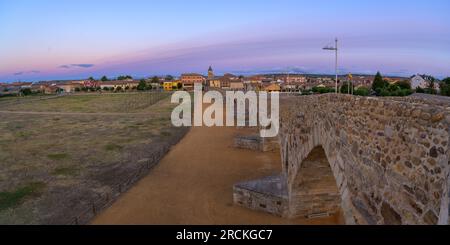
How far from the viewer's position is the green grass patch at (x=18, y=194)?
54.1ft

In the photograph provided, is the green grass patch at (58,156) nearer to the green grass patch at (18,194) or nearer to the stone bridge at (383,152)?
the green grass patch at (18,194)

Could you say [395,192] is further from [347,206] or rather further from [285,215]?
[285,215]

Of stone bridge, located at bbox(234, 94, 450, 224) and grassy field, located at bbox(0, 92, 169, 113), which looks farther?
grassy field, located at bbox(0, 92, 169, 113)

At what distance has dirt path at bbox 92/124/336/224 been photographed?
1424 cm

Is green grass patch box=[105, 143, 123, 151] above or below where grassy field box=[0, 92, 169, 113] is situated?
below

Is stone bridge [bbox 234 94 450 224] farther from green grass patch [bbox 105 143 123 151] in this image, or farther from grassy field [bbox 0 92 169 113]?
grassy field [bbox 0 92 169 113]

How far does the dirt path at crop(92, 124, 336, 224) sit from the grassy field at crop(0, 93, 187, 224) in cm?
178

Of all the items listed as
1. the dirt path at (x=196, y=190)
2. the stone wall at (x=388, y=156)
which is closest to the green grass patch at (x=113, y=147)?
the dirt path at (x=196, y=190)

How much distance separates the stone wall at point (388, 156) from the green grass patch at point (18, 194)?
48.8 ft

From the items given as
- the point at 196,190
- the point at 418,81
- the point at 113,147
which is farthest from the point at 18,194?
the point at 418,81

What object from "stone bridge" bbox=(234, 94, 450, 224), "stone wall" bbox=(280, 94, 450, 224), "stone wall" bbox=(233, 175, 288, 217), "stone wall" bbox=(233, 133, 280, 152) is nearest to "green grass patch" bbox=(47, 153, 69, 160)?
→ "stone wall" bbox=(233, 133, 280, 152)

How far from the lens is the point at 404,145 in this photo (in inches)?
187

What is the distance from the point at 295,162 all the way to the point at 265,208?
312 centimetres
